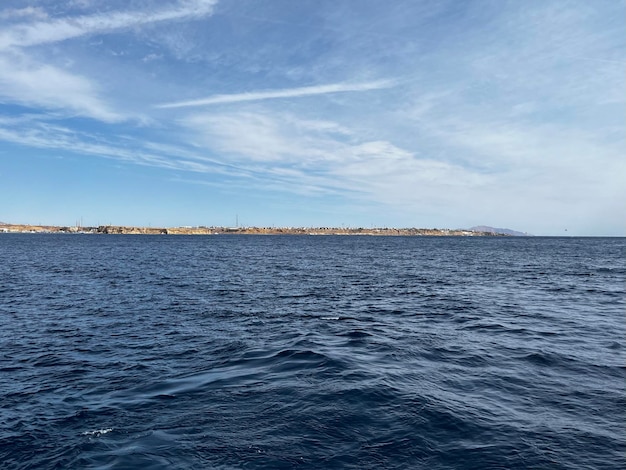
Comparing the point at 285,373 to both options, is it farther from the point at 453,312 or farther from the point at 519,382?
the point at 453,312

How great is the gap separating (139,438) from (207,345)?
1094 cm

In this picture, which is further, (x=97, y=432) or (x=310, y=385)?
(x=310, y=385)

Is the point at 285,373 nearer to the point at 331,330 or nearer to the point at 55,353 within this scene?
the point at 331,330

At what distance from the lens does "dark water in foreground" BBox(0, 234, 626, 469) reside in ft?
37.6

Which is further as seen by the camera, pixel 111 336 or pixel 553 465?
pixel 111 336

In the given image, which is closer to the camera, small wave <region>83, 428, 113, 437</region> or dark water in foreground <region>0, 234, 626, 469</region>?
dark water in foreground <region>0, 234, 626, 469</region>

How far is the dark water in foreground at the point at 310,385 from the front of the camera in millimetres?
11453

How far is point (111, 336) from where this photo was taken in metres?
25.0

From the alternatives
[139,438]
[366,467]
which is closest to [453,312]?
[366,467]

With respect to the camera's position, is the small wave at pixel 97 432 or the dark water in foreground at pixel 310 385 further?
the small wave at pixel 97 432

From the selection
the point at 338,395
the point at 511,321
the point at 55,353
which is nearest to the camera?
the point at 338,395

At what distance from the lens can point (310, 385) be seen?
54.3 ft

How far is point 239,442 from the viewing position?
11.8m

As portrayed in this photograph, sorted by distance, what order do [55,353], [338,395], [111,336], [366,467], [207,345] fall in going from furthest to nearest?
[111,336]
[207,345]
[55,353]
[338,395]
[366,467]
